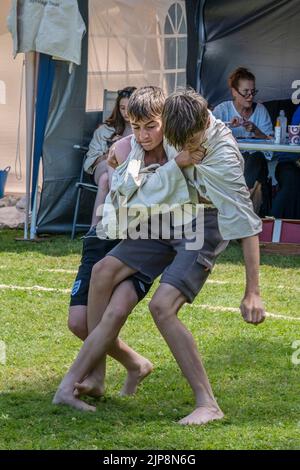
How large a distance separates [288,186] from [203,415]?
619 centimetres

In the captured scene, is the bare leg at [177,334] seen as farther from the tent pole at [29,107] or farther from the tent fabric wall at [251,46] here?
the tent fabric wall at [251,46]

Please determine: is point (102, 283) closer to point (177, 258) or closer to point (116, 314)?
point (116, 314)

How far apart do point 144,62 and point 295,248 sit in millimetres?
2800

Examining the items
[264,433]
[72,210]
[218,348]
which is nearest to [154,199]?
[264,433]

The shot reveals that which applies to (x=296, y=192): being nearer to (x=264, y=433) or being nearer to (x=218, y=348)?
(x=218, y=348)

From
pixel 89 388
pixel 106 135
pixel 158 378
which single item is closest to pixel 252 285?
pixel 89 388

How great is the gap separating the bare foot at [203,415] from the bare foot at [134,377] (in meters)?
0.57

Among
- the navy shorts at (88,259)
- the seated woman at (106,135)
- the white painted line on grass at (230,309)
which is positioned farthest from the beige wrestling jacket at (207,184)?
the seated woman at (106,135)

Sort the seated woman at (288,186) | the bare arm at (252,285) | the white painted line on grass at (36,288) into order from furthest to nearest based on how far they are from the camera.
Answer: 1. the seated woman at (288,186)
2. the white painted line on grass at (36,288)
3. the bare arm at (252,285)

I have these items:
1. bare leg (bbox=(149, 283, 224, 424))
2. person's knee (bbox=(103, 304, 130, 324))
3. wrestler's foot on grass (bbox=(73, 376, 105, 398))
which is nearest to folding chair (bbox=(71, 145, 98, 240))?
wrestler's foot on grass (bbox=(73, 376, 105, 398))

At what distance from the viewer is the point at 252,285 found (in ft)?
15.2

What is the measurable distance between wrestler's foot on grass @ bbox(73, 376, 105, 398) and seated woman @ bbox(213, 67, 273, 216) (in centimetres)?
542

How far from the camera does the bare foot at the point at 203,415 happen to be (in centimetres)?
466

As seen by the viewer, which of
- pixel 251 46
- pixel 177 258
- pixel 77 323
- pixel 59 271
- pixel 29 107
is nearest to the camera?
pixel 177 258
